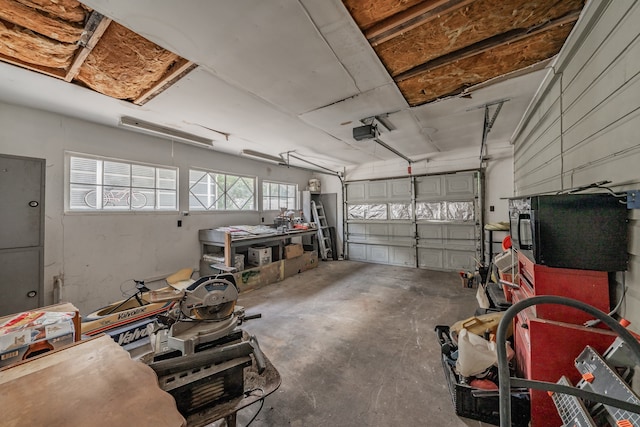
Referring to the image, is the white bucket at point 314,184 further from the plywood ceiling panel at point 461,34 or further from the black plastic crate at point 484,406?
the black plastic crate at point 484,406

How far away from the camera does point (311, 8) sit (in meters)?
1.35

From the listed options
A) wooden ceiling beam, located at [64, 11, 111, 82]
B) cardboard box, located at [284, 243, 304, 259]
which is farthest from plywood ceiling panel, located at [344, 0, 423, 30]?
cardboard box, located at [284, 243, 304, 259]

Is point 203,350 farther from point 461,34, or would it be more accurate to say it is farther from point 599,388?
point 461,34

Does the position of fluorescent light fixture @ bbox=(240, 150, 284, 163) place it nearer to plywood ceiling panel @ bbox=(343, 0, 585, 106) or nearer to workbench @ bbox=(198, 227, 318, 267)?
workbench @ bbox=(198, 227, 318, 267)

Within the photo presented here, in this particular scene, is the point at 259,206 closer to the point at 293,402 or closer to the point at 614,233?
the point at 293,402

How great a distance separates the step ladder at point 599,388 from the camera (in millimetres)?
870

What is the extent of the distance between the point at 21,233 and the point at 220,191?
2655 millimetres

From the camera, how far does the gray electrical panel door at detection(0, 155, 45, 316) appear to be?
2.22m

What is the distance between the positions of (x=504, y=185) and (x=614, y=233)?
13.2ft

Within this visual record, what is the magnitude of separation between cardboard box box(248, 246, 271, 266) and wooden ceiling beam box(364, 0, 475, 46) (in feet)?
12.1

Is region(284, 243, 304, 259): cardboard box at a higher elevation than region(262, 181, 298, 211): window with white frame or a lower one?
lower

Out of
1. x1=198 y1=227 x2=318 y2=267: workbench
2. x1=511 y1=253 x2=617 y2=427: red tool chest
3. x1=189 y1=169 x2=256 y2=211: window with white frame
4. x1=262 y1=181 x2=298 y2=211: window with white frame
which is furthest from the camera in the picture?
x1=262 y1=181 x2=298 y2=211: window with white frame

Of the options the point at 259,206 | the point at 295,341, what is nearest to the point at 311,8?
the point at 295,341

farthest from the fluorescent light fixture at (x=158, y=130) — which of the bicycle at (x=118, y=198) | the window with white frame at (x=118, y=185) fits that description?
the bicycle at (x=118, y=198)
